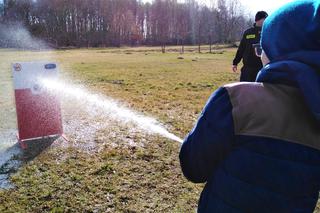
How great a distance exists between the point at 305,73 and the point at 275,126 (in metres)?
0.21

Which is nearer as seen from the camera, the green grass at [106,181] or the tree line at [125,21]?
the green grass at [106,181]

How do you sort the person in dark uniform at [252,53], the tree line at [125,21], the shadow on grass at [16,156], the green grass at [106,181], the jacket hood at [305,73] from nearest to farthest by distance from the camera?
1. the jacket hood at [305,73]
2. the green grass at [106,181]
3. the shadow on grass at [16,156]
4. the person in dark uniform at [252,53]
5. the tree line at [125,21]

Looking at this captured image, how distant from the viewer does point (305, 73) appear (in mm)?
1173

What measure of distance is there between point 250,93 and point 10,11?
6067cm

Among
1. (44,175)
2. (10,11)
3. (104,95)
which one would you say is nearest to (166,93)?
(104,95)

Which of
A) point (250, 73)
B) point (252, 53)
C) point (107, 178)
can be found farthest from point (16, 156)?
point (252, 53)

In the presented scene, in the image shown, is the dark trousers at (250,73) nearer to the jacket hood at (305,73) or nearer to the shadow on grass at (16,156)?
the shadow on grass at (16,156)

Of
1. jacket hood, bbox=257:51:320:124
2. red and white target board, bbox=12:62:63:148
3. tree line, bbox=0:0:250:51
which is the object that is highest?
tree line, bbox=0:0:250:51

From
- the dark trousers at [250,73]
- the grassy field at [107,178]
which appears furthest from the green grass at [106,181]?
the dark trousers at [250,73]

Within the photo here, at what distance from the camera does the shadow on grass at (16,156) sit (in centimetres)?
385

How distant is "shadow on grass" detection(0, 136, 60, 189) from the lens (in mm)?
3852

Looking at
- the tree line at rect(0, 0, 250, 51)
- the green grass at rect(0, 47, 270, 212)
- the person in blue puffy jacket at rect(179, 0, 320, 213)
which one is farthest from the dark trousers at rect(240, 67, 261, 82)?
the tree line at rect(0, 0, 250, 51)

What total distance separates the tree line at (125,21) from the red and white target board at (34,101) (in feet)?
170

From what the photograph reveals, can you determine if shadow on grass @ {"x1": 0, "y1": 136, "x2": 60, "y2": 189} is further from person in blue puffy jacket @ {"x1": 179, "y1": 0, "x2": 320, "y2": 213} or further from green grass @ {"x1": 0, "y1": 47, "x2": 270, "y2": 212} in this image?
person in blue puffy jacket @ {"x1": 179, "y1": 0, "x2": 320, "y2": 213}
